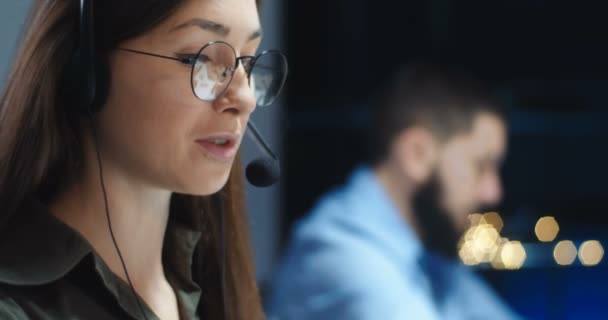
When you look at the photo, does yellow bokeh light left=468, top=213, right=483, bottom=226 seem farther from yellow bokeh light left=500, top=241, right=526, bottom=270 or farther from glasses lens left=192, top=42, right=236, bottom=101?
glasses lens left=192, top=42, right=236, bottom=101

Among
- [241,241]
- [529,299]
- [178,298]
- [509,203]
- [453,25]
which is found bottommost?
[178,298]

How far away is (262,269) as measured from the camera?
318cm

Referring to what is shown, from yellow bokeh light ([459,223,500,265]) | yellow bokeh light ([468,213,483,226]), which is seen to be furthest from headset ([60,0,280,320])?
yellow bokeh light ([459,223,500,265])

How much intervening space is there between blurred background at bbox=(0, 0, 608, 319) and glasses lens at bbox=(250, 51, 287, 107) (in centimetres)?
202

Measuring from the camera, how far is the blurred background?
3.24 metres

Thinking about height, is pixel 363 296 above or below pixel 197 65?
above

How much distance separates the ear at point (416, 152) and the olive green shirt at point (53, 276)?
155cm

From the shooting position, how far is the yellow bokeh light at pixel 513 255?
2998 millimetres

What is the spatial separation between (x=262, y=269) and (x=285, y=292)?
2.49 feet

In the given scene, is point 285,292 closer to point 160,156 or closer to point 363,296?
point 363,296

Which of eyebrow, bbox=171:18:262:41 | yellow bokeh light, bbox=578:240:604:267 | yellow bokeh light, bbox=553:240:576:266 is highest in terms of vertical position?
yellow bokeh light, bbox=578:240:604:267

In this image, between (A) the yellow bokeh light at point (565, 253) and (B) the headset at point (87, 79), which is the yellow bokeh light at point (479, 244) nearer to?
(A) the yellow bokeh light at point (565, 253)

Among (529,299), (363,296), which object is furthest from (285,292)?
(529,299)

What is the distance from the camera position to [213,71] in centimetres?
100
